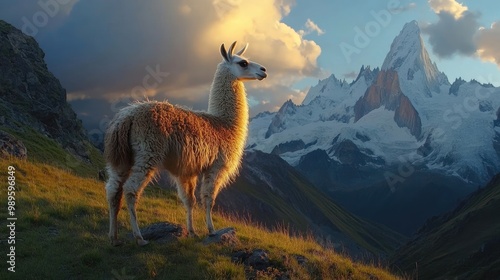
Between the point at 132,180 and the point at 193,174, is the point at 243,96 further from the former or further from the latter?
the point at 132,180

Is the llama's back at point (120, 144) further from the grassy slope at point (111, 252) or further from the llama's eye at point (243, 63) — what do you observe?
the llama's eye at point (243, 63)

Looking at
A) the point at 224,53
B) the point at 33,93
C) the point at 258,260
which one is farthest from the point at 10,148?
the point at 33,93

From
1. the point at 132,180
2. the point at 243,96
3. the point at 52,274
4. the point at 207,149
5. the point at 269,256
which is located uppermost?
the point at 243,96

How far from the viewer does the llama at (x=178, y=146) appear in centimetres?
1145

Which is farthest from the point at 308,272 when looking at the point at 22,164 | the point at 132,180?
the point at 22,164

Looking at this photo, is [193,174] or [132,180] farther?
[193,174]

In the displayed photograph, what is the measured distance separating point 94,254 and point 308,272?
207 inches

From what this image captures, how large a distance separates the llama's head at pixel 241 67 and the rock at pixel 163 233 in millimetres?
5642

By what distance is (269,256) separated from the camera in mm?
11727

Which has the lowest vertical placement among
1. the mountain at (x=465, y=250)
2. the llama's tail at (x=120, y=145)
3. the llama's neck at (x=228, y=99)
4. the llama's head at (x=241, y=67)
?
the mountain at (x=465, y=250)

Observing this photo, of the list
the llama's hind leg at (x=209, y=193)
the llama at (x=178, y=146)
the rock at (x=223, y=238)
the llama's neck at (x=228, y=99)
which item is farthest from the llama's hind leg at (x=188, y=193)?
the llama's neck at (x=228, y=99)

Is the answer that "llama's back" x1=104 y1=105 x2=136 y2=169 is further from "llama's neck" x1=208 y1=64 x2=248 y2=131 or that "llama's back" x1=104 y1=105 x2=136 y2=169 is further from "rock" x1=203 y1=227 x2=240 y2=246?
"llama's neck" x1=208 y1=64 x2=248 y2=131

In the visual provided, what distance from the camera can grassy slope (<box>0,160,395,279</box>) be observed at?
10242 millimetres

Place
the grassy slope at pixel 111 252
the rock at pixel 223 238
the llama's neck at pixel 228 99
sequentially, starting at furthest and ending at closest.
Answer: the llama's neck at pixel 228 99 → the rock at pixel 223 238 → the grassy slope at pixel 111 252
